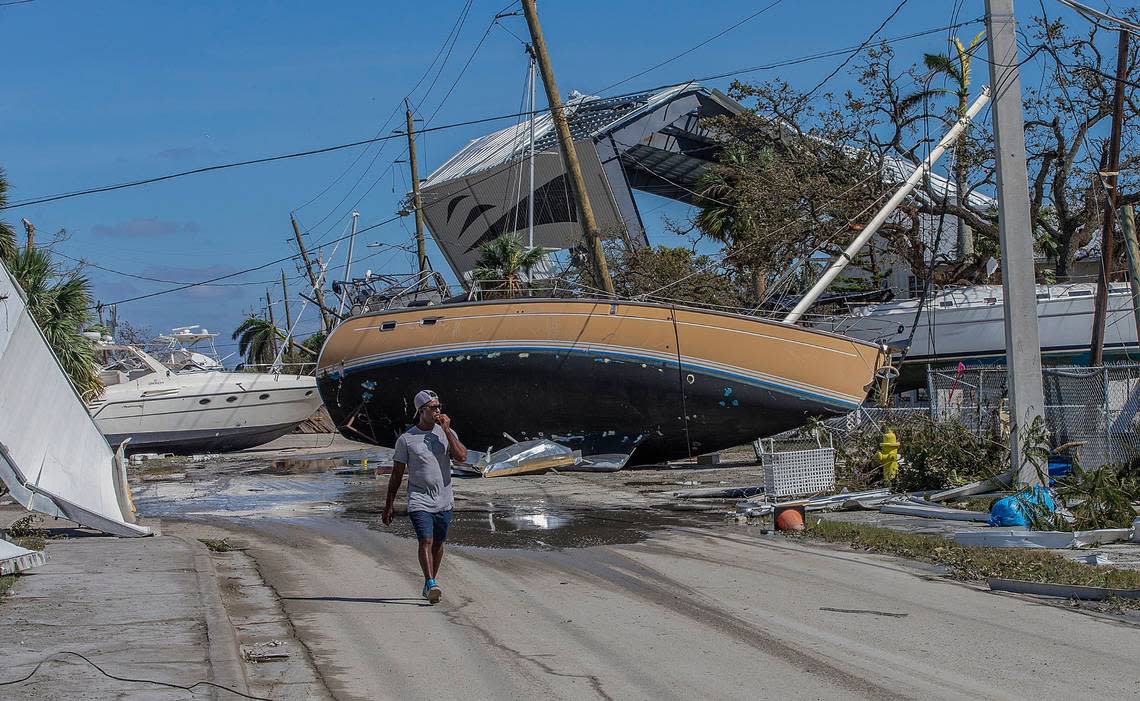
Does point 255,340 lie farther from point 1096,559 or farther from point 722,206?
point 1096,559

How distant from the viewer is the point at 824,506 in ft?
49.0

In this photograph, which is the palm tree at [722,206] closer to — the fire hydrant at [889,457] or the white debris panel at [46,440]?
the fire hydrant at [889,457]

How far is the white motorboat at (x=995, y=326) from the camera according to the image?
32.0 metres

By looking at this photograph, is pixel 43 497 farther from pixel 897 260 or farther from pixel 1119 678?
pixel 897 260

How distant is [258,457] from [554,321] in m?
14.1

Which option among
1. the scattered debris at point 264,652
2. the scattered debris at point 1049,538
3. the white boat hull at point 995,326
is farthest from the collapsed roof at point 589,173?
the scattered debris at point 264,652

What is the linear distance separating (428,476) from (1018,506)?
6702 mm

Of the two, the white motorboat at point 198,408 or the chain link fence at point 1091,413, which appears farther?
the white motorboat at point 198,408

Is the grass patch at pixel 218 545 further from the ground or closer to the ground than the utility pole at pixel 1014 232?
closer to the ground

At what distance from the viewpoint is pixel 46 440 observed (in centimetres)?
1163

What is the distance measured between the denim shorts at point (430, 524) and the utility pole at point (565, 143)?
16372mm

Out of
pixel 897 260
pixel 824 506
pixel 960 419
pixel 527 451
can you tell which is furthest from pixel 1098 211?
pixel 824 506

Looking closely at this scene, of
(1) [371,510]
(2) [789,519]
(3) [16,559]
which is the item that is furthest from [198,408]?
(3) [16,559]

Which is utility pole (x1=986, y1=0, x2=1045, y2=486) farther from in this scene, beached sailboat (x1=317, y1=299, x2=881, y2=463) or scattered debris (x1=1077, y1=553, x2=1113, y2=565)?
beached sailboat (x1=317, y1=299, x2=881, y2=463)
